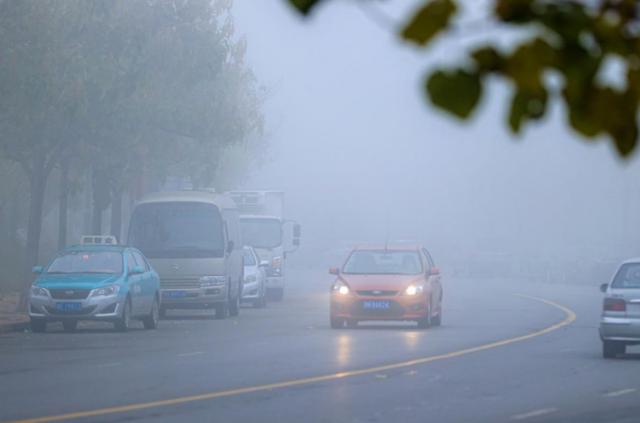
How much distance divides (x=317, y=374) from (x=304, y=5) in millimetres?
15461

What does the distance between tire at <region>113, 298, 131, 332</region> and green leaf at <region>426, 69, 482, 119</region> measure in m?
26.1

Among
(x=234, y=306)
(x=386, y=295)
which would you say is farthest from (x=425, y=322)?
(x=234, y=306)

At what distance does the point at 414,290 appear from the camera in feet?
99.8

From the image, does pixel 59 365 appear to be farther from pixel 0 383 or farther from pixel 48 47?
pixel 48 47

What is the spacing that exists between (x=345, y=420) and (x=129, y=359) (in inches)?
330

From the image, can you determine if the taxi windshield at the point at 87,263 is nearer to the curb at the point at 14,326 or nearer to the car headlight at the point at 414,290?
the curb at the point at 14,326

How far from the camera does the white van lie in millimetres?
35875

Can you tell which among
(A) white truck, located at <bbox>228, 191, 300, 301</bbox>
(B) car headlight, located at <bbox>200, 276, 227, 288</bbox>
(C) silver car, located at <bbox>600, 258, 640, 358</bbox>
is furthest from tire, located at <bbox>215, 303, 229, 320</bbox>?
(C) silver car, located at <bbox>600, 258, 640, 358</bbox>

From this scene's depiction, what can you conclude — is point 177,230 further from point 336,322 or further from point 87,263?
point 336,322

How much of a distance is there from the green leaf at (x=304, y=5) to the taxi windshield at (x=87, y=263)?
2654 centimetres

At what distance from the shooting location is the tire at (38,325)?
2883cm

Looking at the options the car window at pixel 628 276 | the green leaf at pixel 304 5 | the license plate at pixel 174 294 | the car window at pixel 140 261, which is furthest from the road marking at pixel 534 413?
the license plate at pixel 174 294

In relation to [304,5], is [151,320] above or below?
below

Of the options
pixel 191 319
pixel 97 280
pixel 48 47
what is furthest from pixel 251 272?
pixel 97 280
